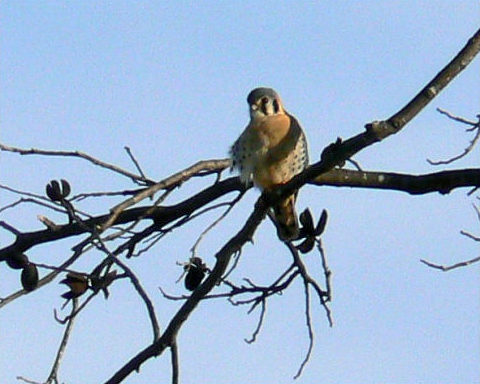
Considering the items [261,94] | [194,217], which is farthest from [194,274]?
[261,94]

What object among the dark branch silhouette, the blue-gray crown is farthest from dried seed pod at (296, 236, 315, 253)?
the blue-gray crown

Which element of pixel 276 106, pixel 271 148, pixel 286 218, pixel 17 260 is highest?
pixel 276 106

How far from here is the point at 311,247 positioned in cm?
401

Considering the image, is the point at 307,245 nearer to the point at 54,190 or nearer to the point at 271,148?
the point at 54,190

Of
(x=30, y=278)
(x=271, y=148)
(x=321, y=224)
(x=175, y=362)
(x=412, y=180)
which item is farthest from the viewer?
(x=271, y=148)


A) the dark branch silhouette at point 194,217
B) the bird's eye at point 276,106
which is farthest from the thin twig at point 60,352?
the bird's eye at point 276,106

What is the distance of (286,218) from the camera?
4.75m

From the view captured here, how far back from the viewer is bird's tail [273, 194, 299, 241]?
4361 millimetres

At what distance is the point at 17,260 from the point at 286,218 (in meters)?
1.31

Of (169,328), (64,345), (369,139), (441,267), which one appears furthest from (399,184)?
(64,345)

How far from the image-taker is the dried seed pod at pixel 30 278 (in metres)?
3.65

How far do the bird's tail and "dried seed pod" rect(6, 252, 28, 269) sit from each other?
0.96m

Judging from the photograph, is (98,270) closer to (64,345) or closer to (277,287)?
(64,345)

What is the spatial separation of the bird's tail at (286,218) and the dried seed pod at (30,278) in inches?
38.3
